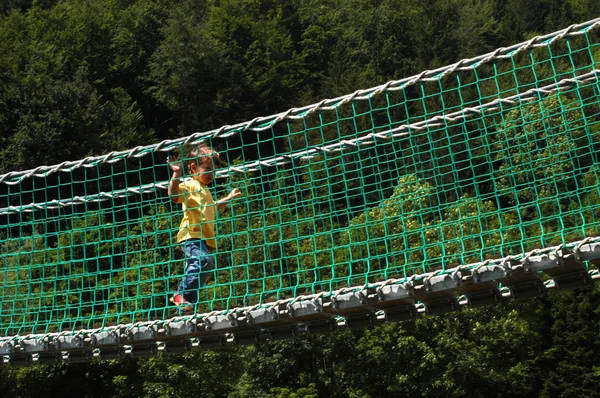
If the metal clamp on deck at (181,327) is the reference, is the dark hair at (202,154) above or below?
above

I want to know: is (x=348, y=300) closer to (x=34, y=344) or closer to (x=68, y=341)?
(x=68, y=341)

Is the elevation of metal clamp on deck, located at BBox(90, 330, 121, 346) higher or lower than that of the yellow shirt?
lower

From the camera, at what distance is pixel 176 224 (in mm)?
13711

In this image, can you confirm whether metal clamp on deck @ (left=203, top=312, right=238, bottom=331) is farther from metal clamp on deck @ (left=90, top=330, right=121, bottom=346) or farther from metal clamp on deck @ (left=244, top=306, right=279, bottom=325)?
metal clamp on deck @ (left=90, top=330, right=121, bottom=346)

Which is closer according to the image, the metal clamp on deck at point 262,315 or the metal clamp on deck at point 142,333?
the metal clamp on deck at point 262,315

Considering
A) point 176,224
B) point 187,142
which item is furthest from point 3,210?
point 176,224

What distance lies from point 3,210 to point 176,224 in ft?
21.9

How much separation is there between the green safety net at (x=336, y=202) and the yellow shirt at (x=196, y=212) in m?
0.25

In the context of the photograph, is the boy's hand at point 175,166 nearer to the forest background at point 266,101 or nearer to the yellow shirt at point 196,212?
the yellow shirt at point 196,212

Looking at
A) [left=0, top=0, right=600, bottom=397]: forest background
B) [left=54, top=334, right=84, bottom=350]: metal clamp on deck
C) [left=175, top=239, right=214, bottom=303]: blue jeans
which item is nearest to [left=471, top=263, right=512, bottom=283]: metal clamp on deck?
[left=175, top=239, right=214, bottom=303]: blue jeans

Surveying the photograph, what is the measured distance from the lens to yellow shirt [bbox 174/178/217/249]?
5.70 meters

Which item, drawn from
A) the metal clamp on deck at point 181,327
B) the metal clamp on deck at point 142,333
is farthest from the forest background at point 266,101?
the metal clamp on deck at point 181,327

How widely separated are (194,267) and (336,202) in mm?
12765

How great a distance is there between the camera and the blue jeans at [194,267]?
5.62 metres
